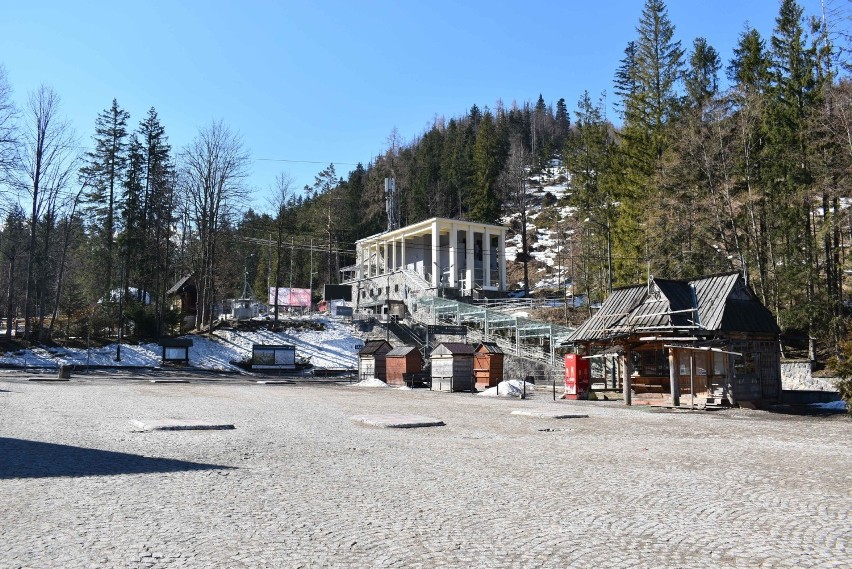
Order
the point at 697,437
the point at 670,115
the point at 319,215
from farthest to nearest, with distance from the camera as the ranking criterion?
the point at 319,215 < the point at 670,115 < the point at 697,437

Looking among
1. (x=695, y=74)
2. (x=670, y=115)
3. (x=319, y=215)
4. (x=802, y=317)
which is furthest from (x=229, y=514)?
(x=319, y=215)

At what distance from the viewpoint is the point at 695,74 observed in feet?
149

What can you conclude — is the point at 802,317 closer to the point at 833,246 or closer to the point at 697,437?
the point at 833,246

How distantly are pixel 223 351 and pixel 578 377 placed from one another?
28188mm

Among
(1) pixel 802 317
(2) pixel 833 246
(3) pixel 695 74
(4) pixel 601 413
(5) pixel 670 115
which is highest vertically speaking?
(3) pixel 695 74

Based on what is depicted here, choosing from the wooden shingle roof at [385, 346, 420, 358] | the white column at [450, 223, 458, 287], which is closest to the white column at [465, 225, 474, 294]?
the white column at [450, 223, 458, 287]

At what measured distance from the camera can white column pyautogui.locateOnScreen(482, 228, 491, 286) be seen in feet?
214

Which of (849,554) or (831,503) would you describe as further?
(831,503)

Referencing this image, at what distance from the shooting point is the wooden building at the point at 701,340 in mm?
23734

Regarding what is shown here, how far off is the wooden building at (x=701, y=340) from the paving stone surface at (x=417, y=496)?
7896 millimetres

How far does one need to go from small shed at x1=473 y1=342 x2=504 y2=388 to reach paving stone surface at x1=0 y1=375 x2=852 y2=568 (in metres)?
19.3

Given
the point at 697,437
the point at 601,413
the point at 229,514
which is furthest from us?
the point at 601,413

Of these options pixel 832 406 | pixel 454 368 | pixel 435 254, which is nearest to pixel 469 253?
pixel 435 254

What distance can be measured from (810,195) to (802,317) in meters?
5.46
